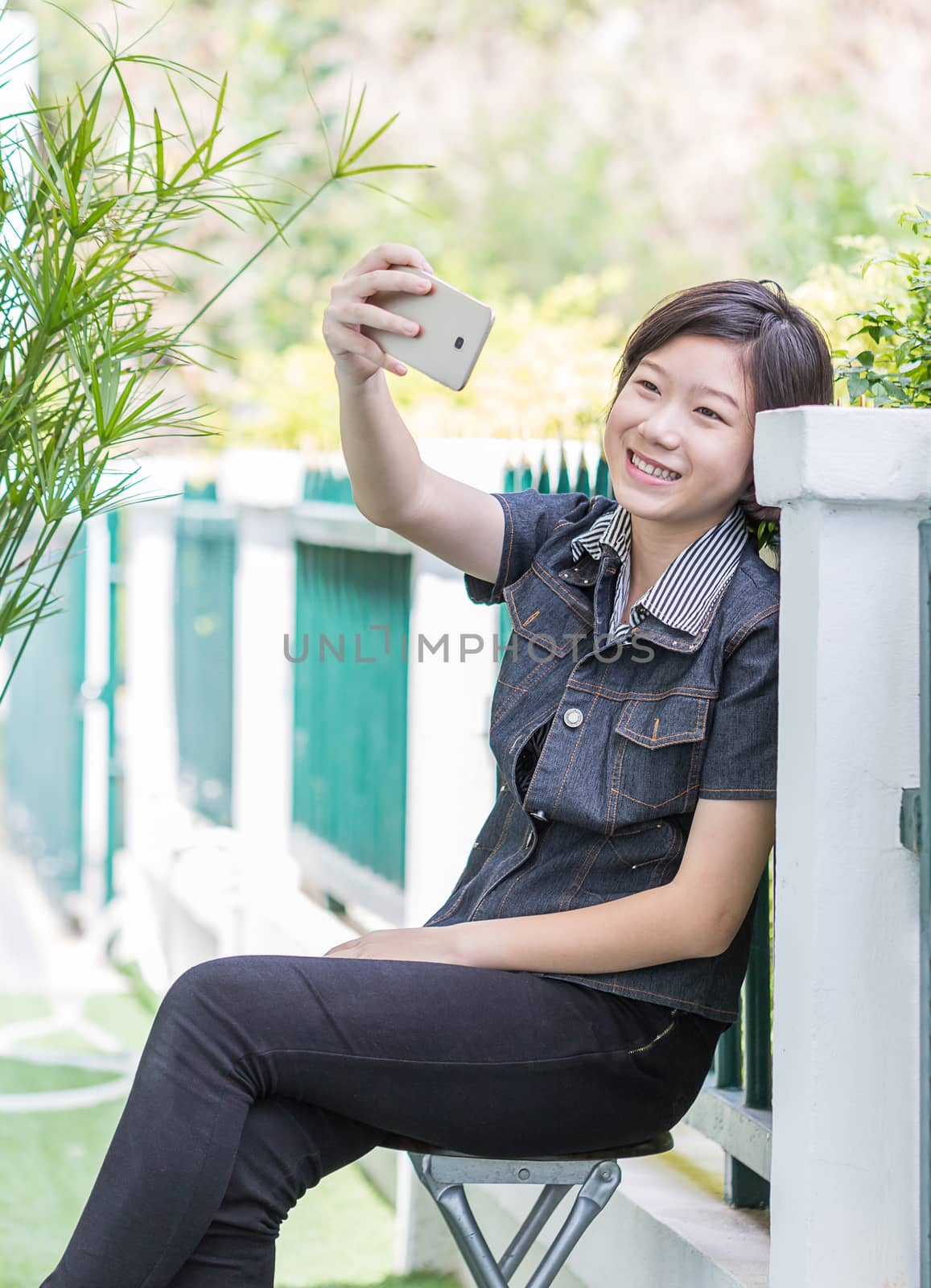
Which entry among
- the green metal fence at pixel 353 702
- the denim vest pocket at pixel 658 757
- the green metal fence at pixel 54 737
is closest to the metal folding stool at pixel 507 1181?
the denim vest pocket at pixel 658 757

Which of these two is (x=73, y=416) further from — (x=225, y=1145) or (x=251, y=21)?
(x=251, y=21)

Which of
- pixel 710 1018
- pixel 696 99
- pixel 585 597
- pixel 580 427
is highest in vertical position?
pixel 696 99

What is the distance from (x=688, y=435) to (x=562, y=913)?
548 mm

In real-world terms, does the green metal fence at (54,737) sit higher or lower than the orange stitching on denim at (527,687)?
lower

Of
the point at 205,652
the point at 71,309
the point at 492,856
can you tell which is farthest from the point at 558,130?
the point at 492,856

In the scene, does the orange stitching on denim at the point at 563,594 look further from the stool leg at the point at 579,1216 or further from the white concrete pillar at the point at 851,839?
the stool leg at the point at 579,1216

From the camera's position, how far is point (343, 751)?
12.7 ft

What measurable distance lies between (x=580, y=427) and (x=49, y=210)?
1.35 metres

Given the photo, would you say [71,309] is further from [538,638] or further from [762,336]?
[762,336]

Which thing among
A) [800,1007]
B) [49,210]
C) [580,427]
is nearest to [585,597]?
[800,1007]

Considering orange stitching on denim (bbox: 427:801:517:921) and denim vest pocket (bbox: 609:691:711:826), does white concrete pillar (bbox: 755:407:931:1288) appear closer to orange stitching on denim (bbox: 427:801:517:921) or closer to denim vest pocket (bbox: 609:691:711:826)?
denim vest pocket (bbox: 609:691:711:826)

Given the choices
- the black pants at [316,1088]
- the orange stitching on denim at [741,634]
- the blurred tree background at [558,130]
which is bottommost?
the black pants at [316,1088]

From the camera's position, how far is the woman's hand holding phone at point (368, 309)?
1683 mm

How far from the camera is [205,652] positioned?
511 centimetres
